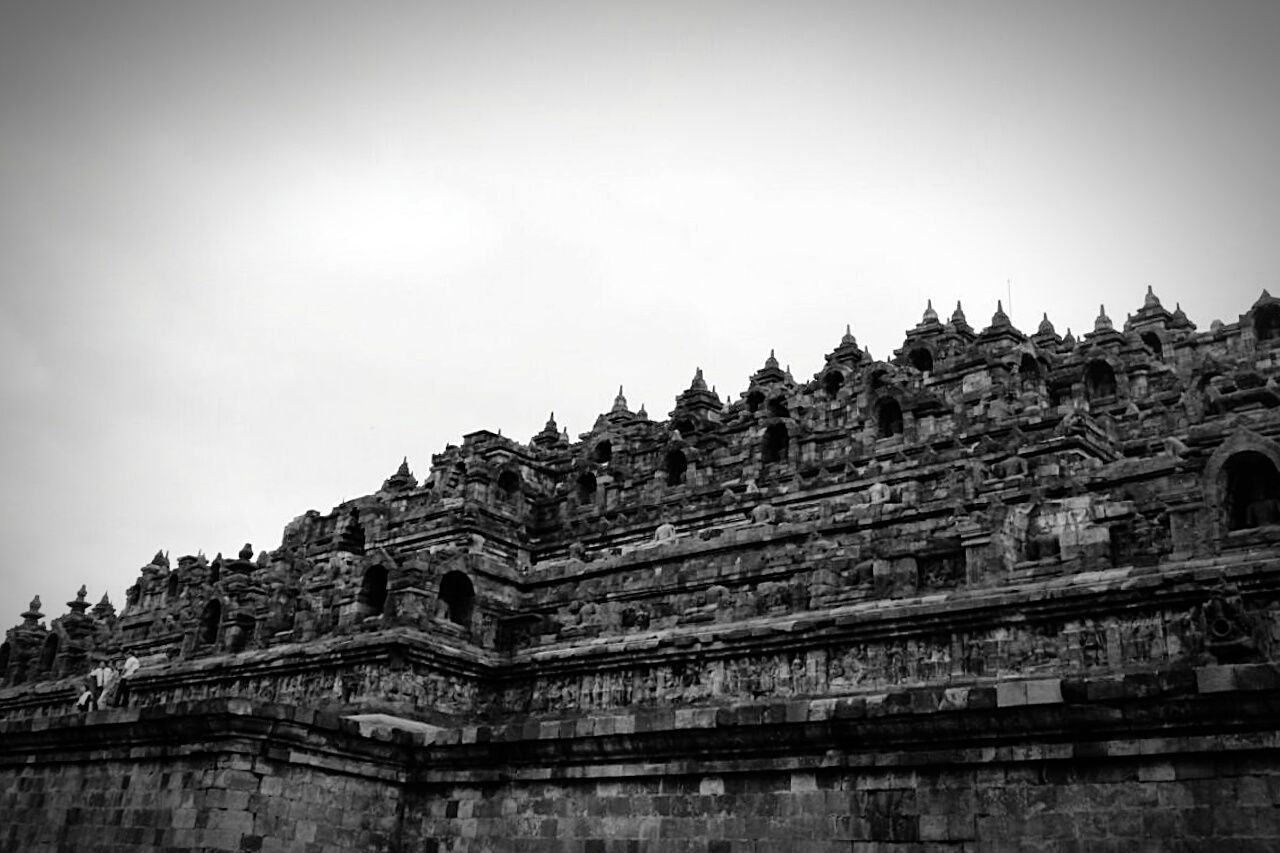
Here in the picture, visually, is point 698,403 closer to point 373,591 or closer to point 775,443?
point 775,443

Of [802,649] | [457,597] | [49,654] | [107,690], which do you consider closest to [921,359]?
[457,597]

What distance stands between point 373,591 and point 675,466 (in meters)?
14.4

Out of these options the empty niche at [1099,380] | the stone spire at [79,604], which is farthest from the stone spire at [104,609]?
the empty niche at [1099,380]

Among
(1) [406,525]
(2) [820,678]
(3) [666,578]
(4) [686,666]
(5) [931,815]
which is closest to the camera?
(5) [931,815]

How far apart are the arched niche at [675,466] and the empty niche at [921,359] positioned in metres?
8.47

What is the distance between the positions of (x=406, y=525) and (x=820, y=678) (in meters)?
23.8

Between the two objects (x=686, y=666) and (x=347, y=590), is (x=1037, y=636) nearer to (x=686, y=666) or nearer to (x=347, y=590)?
(x=686, y=666)

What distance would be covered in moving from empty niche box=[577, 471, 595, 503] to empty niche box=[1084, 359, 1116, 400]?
17.6 meters

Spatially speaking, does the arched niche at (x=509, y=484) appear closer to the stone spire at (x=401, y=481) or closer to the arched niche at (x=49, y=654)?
the stone spire at (x=401, y=481)

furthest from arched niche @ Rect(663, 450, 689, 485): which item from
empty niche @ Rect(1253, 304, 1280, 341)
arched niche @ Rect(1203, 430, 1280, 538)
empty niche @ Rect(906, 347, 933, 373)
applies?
arched niche @ Rect(1203, 430, 1280, 538)

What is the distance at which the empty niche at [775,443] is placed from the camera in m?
39.5

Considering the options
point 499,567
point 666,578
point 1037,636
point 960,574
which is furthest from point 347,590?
point 1037,636

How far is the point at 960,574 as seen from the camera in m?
23.1

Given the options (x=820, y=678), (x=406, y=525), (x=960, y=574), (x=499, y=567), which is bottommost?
(x=820, y=678)
